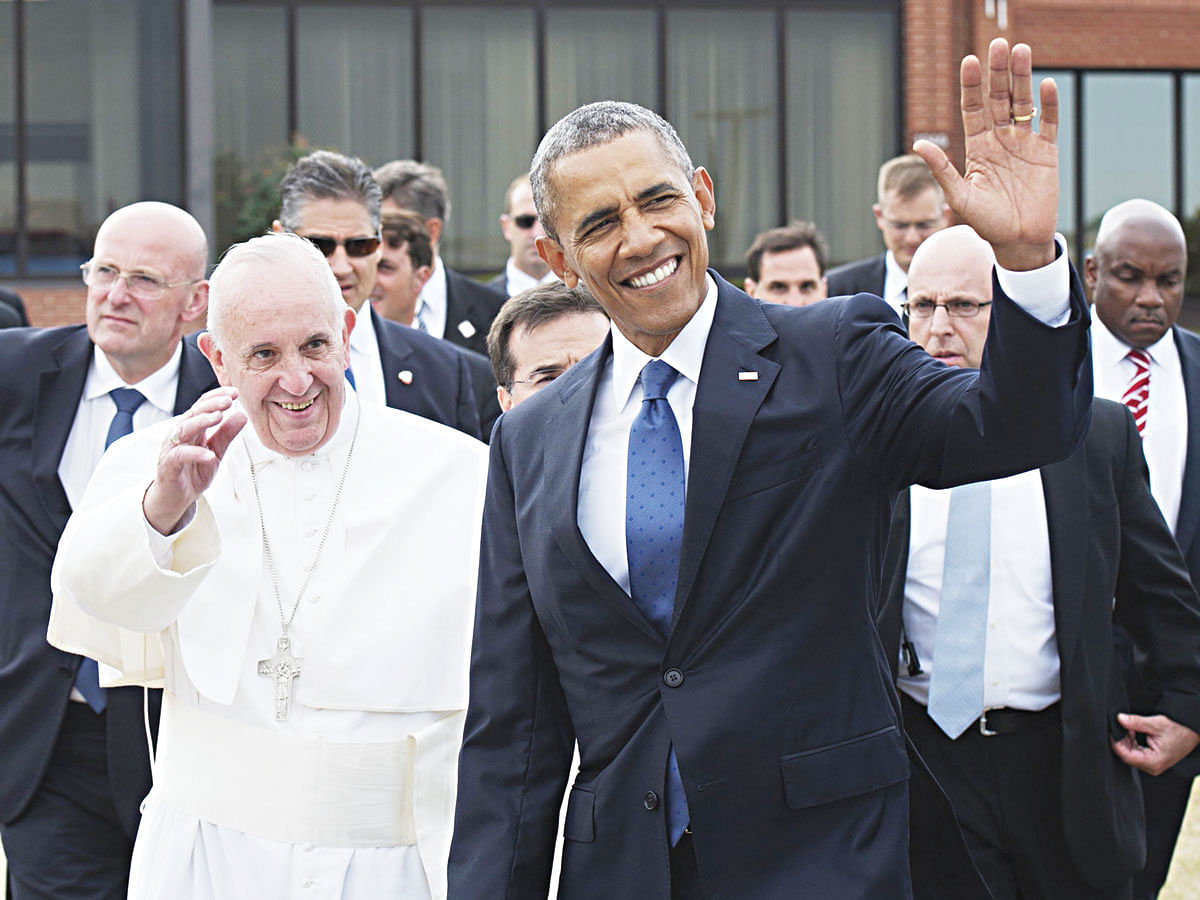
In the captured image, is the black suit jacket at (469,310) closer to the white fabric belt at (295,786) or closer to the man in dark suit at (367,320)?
the man in dark suit at (367,320)

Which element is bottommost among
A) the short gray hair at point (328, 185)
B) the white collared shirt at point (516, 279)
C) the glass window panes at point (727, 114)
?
the white collared shirt at point (516, 279)

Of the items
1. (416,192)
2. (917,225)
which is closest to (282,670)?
(416,192)

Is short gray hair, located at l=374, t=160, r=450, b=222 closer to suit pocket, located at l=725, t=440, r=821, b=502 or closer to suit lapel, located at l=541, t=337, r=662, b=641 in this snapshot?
suit lapel, located at l=541, t=337, r=662, b=641

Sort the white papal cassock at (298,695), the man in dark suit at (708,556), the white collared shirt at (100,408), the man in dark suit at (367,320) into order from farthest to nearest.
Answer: the man in dark suit at (367,320)
the white collared shirt at (100,408)
the white papal cassock at (298,695)
the man in dark suit at (708,556)

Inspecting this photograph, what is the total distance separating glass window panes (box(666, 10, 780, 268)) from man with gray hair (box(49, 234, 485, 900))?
47.3ft

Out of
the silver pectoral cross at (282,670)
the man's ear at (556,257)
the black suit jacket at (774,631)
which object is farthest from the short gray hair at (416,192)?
the black suit jacket at (774,631)

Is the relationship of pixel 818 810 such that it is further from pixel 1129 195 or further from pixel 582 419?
pixel 1129 195

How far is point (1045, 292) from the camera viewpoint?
8.24 ft

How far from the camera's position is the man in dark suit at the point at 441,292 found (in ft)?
24.4

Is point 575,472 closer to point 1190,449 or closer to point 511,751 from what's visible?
point 511,751

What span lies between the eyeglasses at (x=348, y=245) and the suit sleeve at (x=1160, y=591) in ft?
8.54

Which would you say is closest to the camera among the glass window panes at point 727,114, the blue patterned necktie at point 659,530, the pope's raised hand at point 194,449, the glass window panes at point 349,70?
the blue patterned necktie at point 659,530

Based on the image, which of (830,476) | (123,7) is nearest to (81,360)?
(830,476)

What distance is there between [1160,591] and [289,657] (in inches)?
92.2
